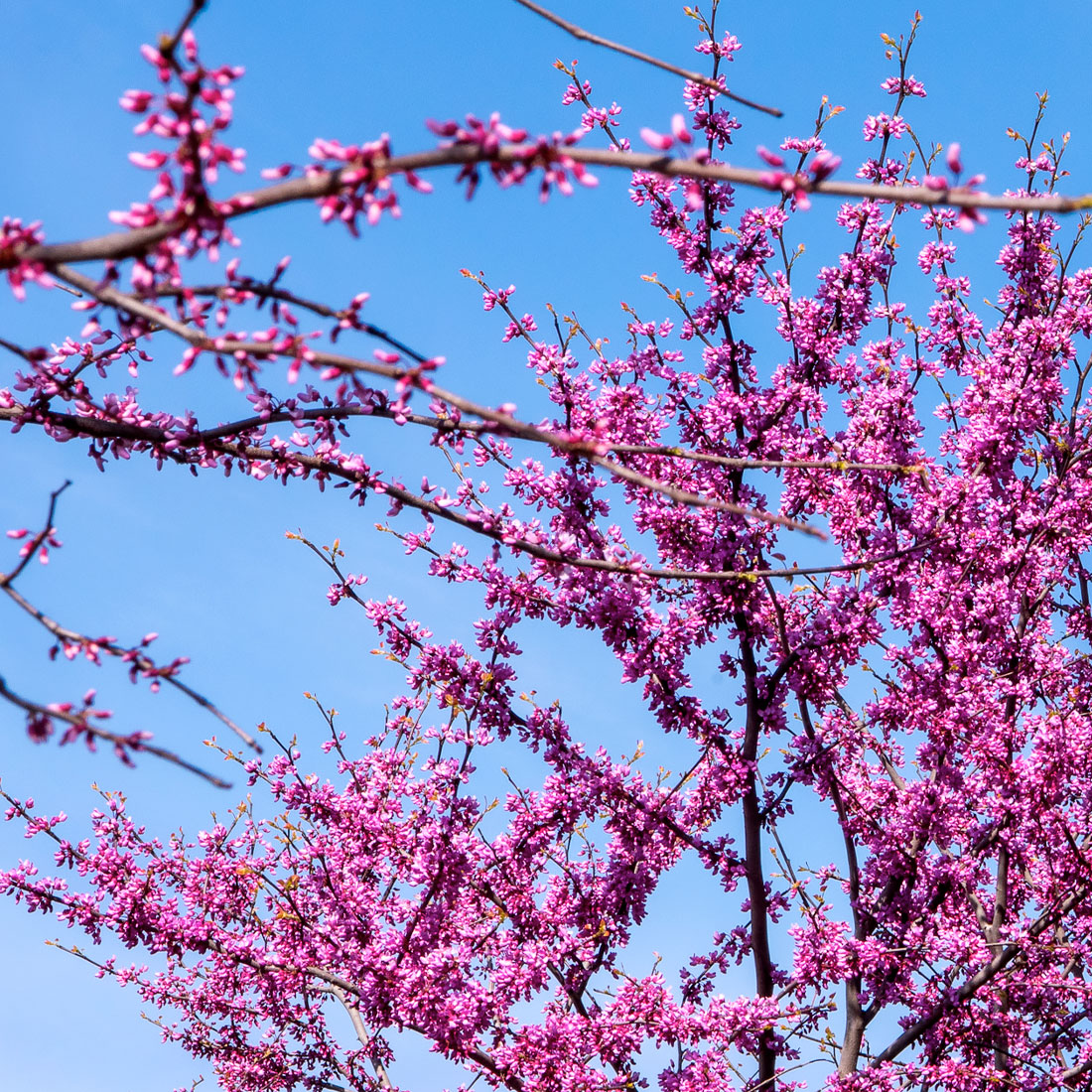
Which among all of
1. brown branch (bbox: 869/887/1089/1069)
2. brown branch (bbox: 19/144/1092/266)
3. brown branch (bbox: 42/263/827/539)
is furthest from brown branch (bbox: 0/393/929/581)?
brown branch (bbox: 869/887/1089/1069)

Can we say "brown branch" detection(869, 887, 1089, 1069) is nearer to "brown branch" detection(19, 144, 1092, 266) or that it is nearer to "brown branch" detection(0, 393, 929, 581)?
"brown branch" detection(0, 393, 929, 581)

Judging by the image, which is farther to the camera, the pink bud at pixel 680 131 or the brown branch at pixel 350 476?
the brown branch at pixel 350 476

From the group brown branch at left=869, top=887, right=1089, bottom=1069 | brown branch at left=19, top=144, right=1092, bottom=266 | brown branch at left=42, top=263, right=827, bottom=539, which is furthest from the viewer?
brown branch at left=869, top=887, right=1089, bottom=1069

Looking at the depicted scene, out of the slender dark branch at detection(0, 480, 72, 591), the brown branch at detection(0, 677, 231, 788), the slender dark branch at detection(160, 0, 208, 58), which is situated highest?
the slender dark branch at detection(160, 0, 208, 58)

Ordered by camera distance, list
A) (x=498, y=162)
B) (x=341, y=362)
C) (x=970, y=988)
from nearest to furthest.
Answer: (x=498, y=162) → (x=341, y=362) → (x=970, y=988)

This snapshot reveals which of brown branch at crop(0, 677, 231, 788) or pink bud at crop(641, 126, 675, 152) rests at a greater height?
pink bud at crop(641, 126, 675, 152)

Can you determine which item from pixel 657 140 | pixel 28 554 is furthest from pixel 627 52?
pixel 28 554

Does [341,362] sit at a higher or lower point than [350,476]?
lower

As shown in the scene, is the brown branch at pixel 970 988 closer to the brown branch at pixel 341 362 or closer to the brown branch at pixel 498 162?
the brown branch at pixel 341 362

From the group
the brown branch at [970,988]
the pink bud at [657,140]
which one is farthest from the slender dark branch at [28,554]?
the brown branch at [970,988]

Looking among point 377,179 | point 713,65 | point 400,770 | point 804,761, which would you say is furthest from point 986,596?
point 377,179

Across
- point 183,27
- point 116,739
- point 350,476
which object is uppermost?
point 350,476

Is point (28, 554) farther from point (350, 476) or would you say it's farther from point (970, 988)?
point (970, 988)

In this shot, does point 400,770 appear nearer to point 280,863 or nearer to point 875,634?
point 280,863
